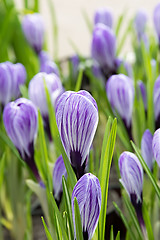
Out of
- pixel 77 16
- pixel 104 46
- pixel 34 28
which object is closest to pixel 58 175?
pixel 104 46

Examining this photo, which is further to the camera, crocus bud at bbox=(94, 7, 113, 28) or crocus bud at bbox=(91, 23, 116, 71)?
crocus bud at bbox=(94, 7, 113, 28)

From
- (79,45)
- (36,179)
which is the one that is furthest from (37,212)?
(79,45)

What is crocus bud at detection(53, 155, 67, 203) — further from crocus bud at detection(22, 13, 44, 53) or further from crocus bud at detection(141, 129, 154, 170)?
Answer: crocus bud at detection(22, 13, 44, 53)

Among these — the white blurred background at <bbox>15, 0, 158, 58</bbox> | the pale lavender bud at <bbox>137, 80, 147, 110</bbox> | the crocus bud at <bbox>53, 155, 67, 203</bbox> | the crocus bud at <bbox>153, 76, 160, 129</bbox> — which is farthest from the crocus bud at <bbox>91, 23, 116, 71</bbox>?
the white blurred background at <bbox>15, 0, 158, 58</bbox>

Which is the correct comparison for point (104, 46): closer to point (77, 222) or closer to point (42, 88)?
point (42, 88)

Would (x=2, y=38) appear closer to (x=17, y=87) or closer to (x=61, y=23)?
(x=17, y=87)

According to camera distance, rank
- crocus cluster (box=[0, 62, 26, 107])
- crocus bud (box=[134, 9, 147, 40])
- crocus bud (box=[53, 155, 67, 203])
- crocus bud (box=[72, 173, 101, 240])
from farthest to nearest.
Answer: crocus bud (box=[134, 9, 147, 40]) < crocus cluster (box=[0, 62, 26, 107]) < crocus bud (box=[53, 155, 67, 203]) < crocus bud (box=[72, 173, 101, 240])

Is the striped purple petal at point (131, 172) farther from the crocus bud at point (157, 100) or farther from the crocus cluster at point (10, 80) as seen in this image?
the crocus cluster at point (10, 80)
